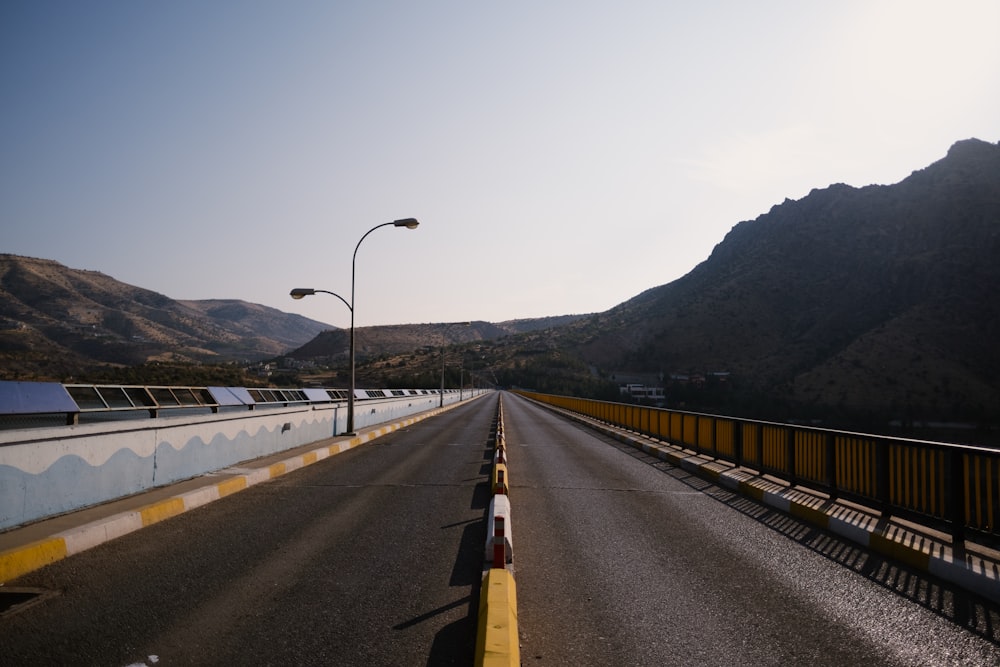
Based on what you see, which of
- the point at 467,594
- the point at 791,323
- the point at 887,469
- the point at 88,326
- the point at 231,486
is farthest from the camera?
the point at 88,326

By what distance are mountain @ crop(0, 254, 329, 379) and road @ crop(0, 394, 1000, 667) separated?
48.8 meters

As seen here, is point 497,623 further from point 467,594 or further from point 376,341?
point 376,341

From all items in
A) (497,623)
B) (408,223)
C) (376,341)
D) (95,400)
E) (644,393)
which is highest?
(376,341)

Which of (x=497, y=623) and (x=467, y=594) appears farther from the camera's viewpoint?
(x=467, y=594)

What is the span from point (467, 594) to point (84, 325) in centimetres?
10658

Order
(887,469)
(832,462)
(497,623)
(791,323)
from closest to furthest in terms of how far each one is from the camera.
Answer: (497,623) < (887,469) < (832,462) < (791,323)

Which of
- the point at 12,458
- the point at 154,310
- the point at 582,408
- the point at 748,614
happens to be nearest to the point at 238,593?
the point at 12,458

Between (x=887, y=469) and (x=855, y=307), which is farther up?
(x=855, y=307)

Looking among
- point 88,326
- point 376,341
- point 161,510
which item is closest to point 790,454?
point 161,510

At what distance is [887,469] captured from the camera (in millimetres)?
8594

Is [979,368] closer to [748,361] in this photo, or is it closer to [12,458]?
[748,361]

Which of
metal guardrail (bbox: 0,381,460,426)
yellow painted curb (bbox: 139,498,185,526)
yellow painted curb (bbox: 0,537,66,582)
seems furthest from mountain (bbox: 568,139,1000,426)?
yellow painted curb (bbox: 0,537,66,582)

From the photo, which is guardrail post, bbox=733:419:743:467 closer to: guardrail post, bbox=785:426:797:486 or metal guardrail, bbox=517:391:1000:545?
metal guardrail, bbox=517:391:1000:545

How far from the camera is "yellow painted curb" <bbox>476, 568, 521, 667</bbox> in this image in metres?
3.92
